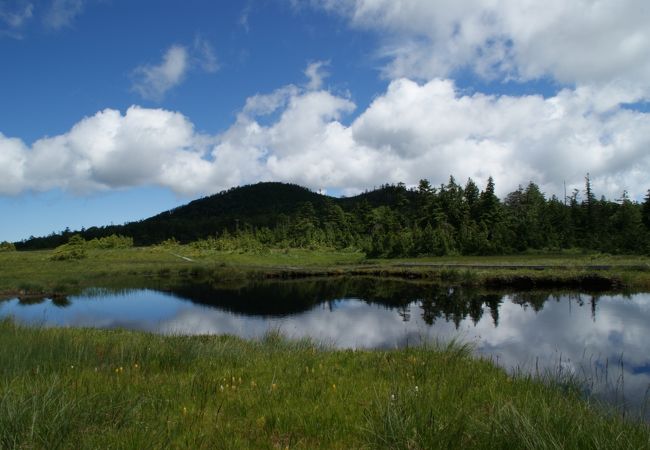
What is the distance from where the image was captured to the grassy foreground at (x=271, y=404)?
15.6 feet

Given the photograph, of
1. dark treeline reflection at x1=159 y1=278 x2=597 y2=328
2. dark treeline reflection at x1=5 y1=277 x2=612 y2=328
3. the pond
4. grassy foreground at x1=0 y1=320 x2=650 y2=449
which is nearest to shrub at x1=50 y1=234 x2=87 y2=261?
dark treeline reflection at x1=5 y1=277 x2=612 y2=328

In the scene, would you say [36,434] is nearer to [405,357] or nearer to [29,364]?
[29,364]

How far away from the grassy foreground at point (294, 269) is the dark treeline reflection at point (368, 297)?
4.52 meters

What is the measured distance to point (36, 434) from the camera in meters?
4.49

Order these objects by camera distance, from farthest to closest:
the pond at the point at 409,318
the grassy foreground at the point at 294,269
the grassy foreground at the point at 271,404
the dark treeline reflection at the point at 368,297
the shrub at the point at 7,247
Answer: the shrub at the point at 7,247 < the grassy foreground at the point at 294,269 < the dark treeline reflection at the point at 368,297 < the pond at the point at 409,318 < the grassy foreground at the point at 271,404

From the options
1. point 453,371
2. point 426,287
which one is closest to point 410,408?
point 453,371

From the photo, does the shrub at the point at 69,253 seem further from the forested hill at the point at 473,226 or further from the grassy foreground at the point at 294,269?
the forested hill at the point at 473,226

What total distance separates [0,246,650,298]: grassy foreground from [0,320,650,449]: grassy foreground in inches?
1500

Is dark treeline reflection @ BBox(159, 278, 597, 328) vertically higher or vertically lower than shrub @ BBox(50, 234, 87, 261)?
lower

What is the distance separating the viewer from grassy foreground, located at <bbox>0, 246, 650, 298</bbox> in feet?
141

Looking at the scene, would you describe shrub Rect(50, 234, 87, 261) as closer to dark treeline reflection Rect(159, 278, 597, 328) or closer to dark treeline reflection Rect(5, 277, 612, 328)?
dark treeline reflection Rect(5, 277, 612, 328)

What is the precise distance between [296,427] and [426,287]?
41706 mm

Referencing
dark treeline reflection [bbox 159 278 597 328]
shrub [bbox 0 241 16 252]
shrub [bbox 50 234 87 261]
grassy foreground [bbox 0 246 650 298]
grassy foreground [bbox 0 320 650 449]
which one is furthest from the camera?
shrub [bbox 0 241 16 252]

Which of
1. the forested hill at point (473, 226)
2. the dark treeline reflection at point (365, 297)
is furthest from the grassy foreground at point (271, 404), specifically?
the forested hill at point (473, 226)
